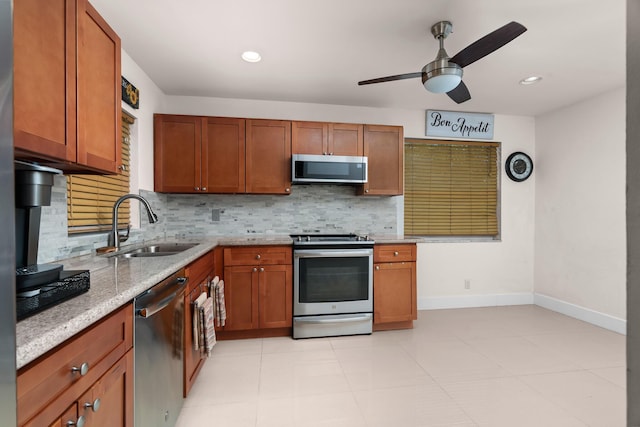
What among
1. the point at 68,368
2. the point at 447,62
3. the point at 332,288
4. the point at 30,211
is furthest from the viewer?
the point at 332,288

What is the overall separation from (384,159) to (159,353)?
275cm

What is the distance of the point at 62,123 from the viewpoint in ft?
3.66

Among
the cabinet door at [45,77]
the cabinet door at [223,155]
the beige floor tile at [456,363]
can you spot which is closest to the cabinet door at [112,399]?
the cabinet door at [45,77]

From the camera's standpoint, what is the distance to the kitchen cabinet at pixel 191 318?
1780mm

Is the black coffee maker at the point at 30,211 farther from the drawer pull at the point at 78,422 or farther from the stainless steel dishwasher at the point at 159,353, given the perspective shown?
the drawer pull at the point at 78,422

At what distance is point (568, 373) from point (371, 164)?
244 centimetres

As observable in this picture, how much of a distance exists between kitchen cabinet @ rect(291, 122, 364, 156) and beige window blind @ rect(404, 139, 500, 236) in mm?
899

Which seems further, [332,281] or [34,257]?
[332,281]

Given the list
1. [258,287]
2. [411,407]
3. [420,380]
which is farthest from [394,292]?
[258,287]

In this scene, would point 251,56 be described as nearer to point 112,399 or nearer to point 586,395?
point 112,399

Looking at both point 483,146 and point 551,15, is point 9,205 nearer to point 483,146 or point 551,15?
point 551,15

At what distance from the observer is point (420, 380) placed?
2.11m

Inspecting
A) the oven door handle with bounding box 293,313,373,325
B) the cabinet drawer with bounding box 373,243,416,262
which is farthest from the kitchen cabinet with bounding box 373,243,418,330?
the oven door handle with bounding box 293,313,373,325

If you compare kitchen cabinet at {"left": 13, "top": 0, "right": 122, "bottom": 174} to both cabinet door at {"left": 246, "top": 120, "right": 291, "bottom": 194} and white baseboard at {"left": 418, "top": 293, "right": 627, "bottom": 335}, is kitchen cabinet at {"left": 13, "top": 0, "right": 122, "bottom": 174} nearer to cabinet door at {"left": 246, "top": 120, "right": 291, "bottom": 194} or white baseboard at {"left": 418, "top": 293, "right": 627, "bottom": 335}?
cabinet door at {"left": 246, "top": 120, "right": 291, "bottom": 194}
